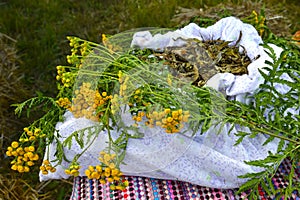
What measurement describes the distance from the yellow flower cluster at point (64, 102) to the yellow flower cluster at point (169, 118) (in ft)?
0.81

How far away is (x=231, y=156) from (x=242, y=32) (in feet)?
1.44

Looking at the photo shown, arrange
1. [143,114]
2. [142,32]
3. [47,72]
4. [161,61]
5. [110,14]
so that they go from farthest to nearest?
[110,14], [47,72], [142,32], [161,61], [143,114]

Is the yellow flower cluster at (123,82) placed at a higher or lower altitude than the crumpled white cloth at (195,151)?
higher

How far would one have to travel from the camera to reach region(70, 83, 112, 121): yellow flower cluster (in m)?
1.37

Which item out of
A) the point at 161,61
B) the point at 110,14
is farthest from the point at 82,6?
the point at 161,61

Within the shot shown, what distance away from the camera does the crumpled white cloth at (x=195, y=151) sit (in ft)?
4.63

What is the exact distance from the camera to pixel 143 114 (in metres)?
1.33

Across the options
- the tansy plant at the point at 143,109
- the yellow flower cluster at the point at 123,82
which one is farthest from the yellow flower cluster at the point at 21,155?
the yellow flower cluster at the point at 123,82

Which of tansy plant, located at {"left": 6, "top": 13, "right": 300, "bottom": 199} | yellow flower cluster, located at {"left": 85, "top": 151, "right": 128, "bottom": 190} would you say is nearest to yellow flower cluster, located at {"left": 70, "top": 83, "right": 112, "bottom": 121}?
tansy plant, located at {"left": 6, "top": 13, "right": 300, "bottom": 199}

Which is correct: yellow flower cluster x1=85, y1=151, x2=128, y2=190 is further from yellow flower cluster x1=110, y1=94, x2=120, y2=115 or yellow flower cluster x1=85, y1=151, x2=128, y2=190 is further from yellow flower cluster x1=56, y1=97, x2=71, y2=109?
yellow flower cluster x1=56, y1=97, x2=71, y2=109

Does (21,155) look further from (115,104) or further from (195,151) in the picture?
(195,151)

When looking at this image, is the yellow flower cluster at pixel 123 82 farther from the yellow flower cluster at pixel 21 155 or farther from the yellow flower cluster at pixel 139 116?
the yellow flower cluster at pixel 21 155

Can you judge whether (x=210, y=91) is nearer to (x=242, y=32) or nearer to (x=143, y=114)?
Answer: (x=143, y=114)

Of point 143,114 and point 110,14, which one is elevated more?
point 143,114
